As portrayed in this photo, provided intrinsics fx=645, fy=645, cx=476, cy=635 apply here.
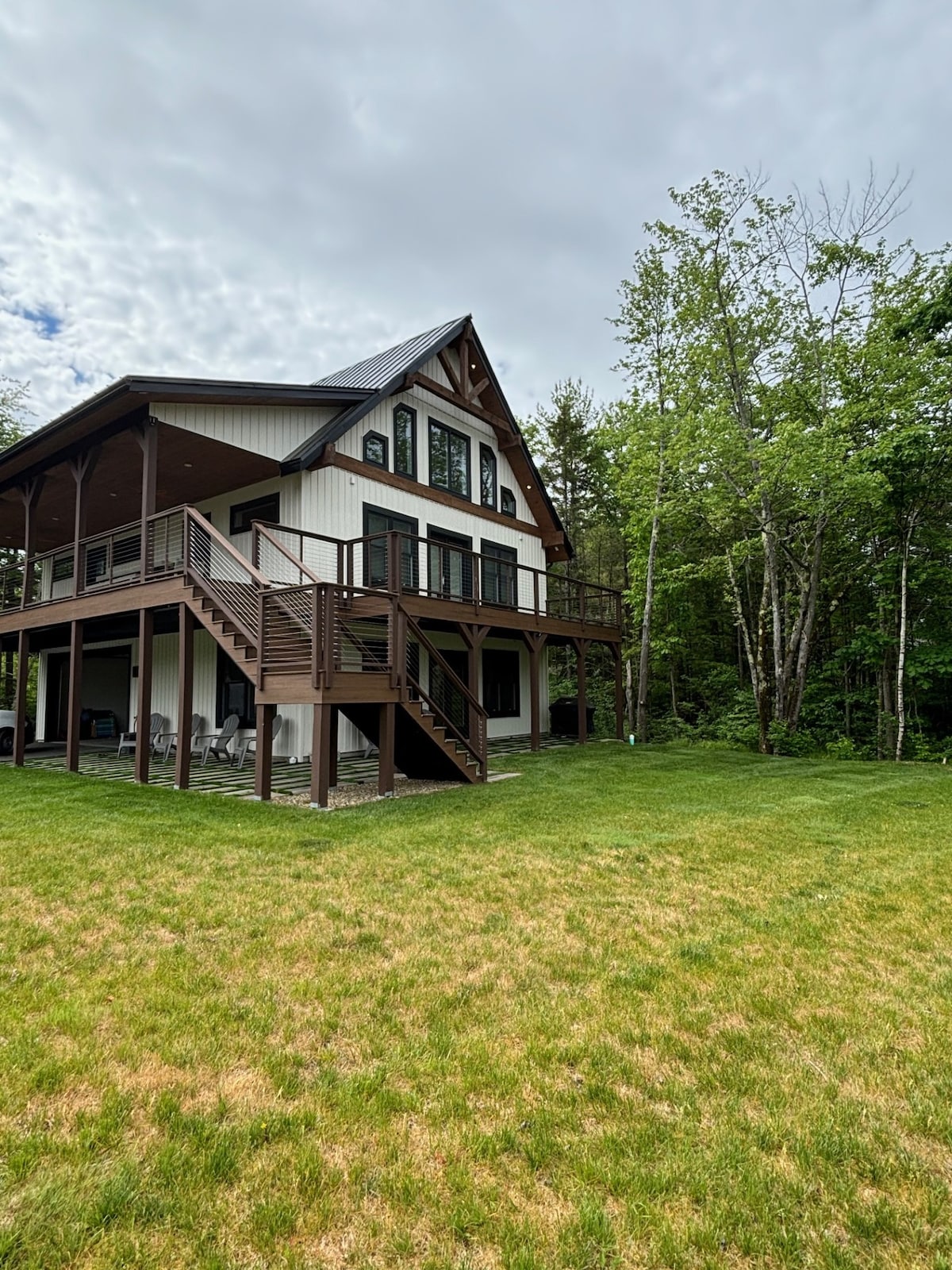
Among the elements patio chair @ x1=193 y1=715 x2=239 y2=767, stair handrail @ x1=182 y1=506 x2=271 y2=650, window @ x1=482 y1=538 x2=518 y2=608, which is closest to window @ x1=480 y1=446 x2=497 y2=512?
window @ x1=482 y1=538 x2=518 y2=608

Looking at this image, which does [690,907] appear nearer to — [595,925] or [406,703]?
[595,925]

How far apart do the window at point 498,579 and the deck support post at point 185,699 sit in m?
7.64

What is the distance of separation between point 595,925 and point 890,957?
1542 millimetres

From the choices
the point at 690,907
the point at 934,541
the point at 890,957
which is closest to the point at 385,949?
the point at 690,907

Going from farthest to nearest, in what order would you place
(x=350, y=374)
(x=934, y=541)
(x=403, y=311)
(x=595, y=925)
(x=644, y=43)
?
(x=403, y=311), (x=350, y=374), (x=934, y=541), (x=644, y=43), (x=595, y=925)

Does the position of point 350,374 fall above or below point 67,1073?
above

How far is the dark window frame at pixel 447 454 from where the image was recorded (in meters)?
14.1

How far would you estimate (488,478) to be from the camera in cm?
1600

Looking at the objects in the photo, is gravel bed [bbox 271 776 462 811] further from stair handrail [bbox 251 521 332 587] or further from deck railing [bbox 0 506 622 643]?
stair handrail [bbox 251 521 332 587]

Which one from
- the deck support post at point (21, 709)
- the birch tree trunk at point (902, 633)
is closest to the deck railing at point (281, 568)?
the deck support post at point (21, 709)

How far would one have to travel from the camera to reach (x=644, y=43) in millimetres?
10008

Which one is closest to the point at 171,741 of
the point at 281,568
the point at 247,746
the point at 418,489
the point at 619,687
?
the point at 247,746

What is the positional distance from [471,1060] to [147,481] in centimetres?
896

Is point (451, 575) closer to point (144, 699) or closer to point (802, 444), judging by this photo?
point (144, 699)
